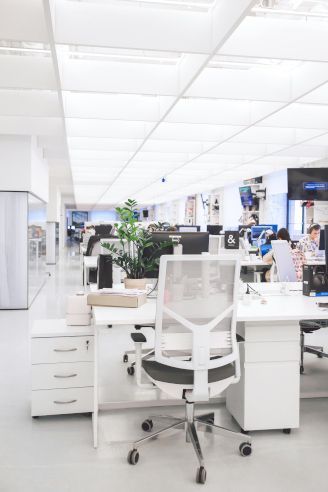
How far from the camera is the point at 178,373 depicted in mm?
3096

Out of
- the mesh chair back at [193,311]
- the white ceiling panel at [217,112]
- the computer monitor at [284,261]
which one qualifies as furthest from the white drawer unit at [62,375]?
the white ceiling panel at [217,112]

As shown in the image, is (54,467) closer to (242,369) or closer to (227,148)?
(242,369)

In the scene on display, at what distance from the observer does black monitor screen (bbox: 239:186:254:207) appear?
1795cm

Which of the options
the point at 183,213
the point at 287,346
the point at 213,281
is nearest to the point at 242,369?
the point at 287,346

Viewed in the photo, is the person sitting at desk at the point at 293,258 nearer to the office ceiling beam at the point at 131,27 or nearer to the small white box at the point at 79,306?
the office ceiling beam at the point at 131,27

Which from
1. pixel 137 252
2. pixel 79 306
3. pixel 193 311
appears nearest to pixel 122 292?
pixel 79 306

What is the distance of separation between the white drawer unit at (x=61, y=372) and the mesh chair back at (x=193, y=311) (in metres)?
1.04

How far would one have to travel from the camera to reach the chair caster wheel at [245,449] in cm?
329

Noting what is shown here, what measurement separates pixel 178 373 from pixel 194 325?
1.06ft

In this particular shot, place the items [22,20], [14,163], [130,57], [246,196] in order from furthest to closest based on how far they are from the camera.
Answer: [246,196] < [14,163] < [130,57] < [22,20]

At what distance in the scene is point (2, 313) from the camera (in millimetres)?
8750

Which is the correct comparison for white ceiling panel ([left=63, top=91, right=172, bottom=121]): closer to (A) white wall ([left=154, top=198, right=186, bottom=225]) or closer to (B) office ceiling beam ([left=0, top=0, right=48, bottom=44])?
(B) office ceiling beam ([left=0, top=0, right=48, bottom=44])

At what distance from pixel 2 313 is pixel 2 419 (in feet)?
16.8

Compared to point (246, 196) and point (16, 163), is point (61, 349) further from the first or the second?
point (246, 196)
